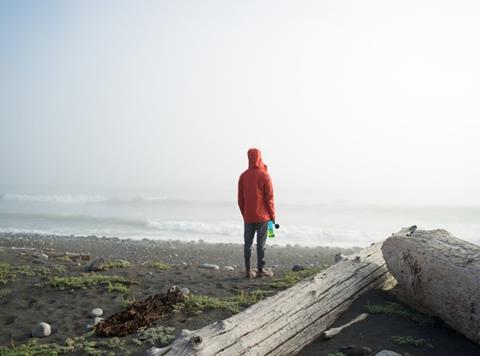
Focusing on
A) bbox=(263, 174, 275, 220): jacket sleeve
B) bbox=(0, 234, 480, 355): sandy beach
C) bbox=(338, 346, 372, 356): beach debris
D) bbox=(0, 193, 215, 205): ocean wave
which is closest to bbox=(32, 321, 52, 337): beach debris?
bbox=(0, 234, 480, 355): sandy beach

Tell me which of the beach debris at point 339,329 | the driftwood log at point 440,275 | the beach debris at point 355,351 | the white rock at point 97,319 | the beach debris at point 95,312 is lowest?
the beach debris at point 355,351

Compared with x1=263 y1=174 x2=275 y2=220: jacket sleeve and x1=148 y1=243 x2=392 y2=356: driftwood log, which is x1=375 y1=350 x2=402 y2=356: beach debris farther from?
x1=263 y1=174 x2=275 y2=220: jacket sleeve


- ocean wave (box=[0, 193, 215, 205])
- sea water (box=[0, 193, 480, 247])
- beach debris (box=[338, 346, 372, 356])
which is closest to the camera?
beach debris (box=[338, 346, 372, 356])

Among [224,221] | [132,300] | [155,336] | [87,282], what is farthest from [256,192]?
[224,221]

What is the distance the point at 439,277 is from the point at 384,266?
1522 millimetres

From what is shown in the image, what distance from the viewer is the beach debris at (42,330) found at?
5.38 metres

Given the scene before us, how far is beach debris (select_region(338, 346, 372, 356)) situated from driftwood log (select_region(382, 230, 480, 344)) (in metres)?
1.20

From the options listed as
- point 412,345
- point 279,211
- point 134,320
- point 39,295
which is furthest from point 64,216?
point 412,345

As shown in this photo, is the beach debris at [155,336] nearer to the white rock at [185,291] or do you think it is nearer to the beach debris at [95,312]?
the beach debris at [95,312]

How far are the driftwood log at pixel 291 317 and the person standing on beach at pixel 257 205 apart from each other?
2.37 m

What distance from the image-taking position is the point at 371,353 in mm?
4848

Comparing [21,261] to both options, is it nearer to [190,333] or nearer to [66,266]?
[66,266]

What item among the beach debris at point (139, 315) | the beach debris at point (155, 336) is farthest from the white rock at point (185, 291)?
the beach debris at point (155, 336)

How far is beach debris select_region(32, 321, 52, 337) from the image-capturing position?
538 cm
